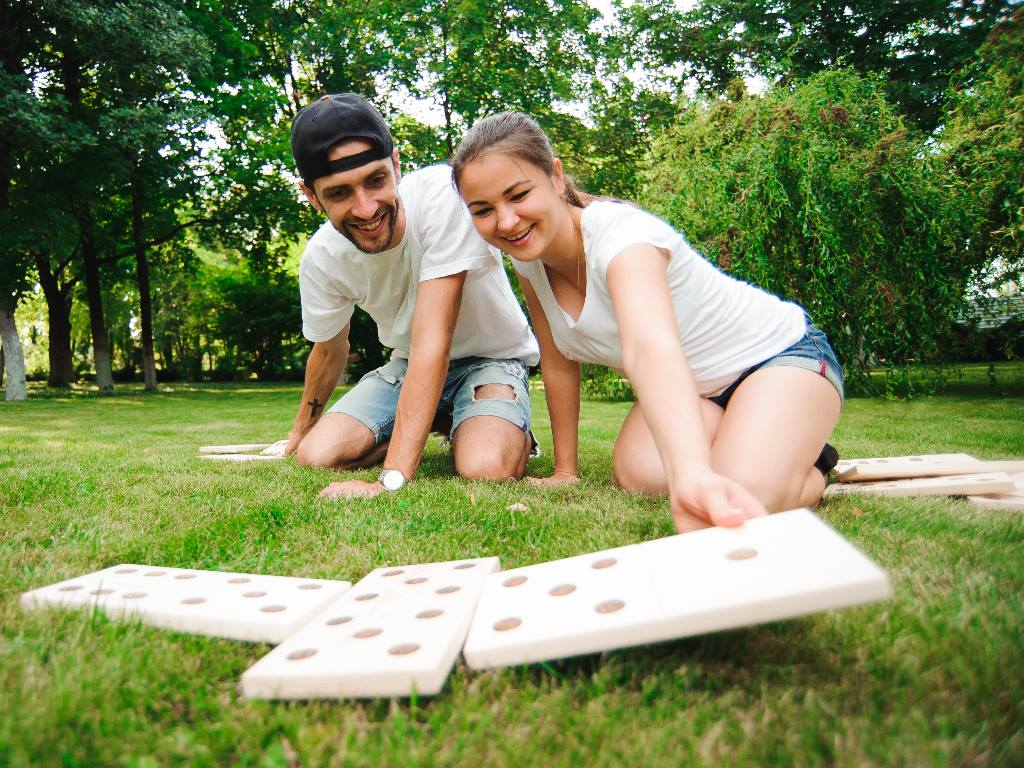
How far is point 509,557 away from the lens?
6.69ft

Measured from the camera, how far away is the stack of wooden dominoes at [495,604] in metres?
1.06

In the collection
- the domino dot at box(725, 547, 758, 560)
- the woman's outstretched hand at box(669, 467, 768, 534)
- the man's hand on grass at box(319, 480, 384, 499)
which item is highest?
the woman's outstretched hand at box(669, 467, 768, 534)

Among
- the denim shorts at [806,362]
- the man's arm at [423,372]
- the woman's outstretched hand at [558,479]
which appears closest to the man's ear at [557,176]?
the man's arm at [423,372]

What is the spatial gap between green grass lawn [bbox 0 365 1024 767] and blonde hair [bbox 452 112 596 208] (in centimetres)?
126

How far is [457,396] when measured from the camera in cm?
381

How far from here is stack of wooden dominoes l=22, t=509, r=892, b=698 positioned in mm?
1059

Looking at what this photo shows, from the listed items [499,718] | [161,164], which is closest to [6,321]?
[161,164]

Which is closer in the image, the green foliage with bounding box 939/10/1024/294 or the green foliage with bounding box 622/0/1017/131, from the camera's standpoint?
the green foliage with bounding box 939/10/1024/294

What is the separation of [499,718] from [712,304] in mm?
1850

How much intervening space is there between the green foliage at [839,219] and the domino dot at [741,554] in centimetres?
722

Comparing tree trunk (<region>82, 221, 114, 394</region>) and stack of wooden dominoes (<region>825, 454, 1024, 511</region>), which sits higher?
tree trunk (<region>82, 221, 114, 394</region>)

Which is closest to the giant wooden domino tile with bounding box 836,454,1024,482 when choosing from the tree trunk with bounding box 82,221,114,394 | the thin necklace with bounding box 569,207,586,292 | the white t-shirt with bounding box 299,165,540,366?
the thin necklace with bounding box 569,207,586,292

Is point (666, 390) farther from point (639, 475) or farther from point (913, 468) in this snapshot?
point (913, 468)

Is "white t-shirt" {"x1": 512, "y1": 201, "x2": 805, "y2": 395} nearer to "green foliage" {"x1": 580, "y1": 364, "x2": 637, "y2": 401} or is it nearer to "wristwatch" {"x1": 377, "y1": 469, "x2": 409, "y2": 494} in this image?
"wristwatch" {"x1": 377, "y1": 469, "x2": 409, "y2": 494}
